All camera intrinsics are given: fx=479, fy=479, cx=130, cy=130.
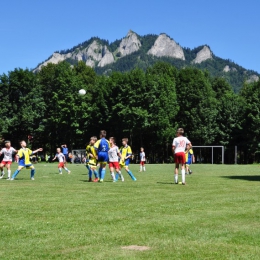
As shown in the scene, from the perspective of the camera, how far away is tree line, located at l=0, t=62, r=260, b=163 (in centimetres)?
7112

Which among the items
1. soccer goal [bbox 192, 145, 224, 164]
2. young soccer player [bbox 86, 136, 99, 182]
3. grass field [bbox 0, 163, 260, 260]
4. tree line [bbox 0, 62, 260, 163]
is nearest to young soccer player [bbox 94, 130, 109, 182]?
young soccer player [bbox 86, 136, 99, 182]

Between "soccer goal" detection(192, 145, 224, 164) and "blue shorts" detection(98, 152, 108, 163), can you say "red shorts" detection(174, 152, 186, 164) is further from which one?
"soccer goal" detection(192, 145, 224, 164)

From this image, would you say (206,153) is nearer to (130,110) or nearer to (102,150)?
(130,110)

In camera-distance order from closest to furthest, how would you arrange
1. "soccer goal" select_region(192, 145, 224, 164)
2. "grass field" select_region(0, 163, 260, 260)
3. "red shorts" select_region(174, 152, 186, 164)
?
"grass field" select_region(0, 163, 260, 260)
"red shorts" select_region(174, 152, 186, 164)
"soccer goal" select_region(192, 145, 224, 164)

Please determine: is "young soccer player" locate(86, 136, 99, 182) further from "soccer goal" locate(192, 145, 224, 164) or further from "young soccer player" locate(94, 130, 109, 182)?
"soccer goal" locate(192, 145, 224, 164)

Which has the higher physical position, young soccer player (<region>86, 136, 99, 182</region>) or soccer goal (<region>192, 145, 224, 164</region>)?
soccer goal (<region>192, 145, 224, 164</region>)

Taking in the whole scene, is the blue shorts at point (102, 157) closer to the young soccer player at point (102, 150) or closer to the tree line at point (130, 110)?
the young soccer player at point (102, 150)

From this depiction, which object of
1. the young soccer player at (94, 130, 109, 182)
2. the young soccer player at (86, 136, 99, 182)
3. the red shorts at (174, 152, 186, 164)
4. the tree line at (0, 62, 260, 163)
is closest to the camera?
the red shorts at (174, 152, 186, 164)

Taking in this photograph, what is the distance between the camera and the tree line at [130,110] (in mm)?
71125

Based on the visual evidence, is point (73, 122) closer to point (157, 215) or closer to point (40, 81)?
point (40, 81)

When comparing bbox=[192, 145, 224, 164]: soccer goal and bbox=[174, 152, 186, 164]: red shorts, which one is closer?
bbox=[174, 152, 186, 164]: red shorts

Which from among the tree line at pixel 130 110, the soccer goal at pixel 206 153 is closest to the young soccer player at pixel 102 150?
the tree line at pixel 130 110

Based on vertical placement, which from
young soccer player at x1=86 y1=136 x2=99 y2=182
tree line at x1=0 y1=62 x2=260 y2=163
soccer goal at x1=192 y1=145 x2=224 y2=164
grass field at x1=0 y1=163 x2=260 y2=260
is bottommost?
grass field at x1=0 y1=163 x2=260 y2=260

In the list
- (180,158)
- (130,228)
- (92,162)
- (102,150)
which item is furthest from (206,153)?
(130,228)
